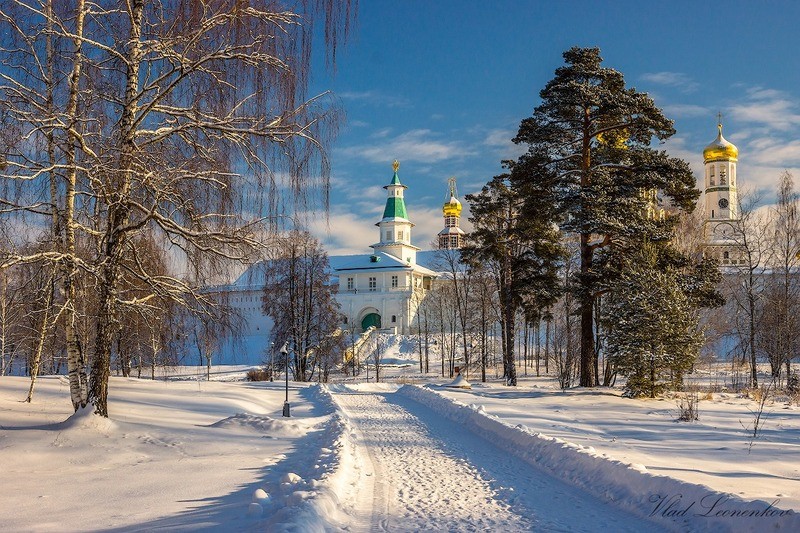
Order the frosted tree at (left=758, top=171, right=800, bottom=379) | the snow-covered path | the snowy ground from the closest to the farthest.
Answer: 1. the snowy ground
2. the snow-covered path
3. the frosted tree at (left=758, top=171, right=800, bottom=379)

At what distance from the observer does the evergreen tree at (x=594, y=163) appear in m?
23.0

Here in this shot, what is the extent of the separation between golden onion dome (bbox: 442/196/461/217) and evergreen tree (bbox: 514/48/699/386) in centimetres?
5970

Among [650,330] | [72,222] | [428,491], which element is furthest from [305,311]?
[428,491]

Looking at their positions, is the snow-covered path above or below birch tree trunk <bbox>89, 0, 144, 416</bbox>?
below

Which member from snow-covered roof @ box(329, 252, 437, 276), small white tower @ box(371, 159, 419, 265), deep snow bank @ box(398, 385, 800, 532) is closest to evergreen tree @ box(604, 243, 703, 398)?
deep snow bank @ box(398, 385, 800, 532)

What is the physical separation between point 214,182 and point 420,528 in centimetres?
501

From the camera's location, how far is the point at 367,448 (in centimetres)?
1239

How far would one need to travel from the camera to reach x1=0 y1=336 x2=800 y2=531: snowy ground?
264 inches

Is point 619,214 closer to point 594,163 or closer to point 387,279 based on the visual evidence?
point 594,163

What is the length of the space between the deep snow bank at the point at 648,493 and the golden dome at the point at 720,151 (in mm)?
77164

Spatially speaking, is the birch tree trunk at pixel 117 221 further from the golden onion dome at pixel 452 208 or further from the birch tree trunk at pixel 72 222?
the golden onion dome at pixel 452 208

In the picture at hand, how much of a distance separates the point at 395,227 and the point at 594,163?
6102 centimetres

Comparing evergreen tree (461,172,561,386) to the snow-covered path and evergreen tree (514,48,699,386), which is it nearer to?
evergreen tree (514,48,699,386)

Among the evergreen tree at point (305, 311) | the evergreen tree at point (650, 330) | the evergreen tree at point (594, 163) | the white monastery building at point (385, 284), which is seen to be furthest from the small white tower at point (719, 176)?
the evergreen tree at point (650, 330)
